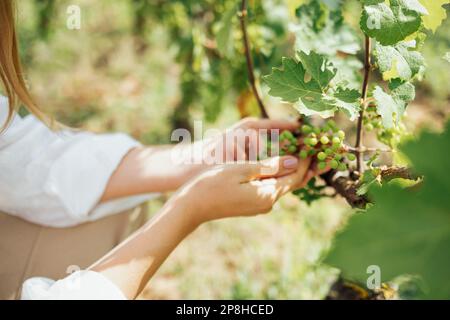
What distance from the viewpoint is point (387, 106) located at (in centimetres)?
92

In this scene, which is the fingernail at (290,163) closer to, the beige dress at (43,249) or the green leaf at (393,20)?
the green leaf at (393,20)

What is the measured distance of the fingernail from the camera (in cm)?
119

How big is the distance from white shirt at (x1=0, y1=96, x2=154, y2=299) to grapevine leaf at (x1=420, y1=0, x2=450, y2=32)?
38.6 inches

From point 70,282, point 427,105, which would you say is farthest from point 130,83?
point 70,282

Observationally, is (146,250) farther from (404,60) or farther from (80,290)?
(404,60)

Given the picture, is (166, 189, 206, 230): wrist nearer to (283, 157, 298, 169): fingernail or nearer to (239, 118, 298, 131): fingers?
(283, 157, 298, 169): fingernail

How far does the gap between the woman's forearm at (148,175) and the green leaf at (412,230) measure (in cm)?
99

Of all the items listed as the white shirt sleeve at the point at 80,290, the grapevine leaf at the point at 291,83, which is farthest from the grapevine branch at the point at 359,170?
the white shirt sleeve at the point at 80,290

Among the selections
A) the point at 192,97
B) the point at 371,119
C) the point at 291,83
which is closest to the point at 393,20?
the point at 291,83

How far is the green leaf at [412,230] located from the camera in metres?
0.49

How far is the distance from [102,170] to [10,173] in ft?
0.86

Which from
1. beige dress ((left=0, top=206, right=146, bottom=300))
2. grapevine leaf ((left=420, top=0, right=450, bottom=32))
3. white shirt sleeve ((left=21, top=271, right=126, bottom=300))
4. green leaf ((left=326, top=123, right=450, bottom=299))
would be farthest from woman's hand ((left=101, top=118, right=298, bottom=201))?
green leaf ((left=326, top=123, right=450, bottom=299))

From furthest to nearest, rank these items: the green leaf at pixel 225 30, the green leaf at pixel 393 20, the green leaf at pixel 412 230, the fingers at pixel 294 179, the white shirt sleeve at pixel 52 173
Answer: the green leaf at pixel 225 30 < the white shirt sleeve at pixel 52 173 < the fingers at pixel 294 179 < the green leaf at pixel 393 20 < the green leaf at pixel 412 230

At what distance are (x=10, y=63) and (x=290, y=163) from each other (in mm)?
785
